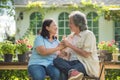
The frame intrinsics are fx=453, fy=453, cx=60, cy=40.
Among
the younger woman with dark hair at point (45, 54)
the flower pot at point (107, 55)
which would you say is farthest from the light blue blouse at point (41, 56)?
the flower pot at point (107, 55)

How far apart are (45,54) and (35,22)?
9755 millimetres

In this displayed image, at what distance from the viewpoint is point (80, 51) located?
17.3 feet

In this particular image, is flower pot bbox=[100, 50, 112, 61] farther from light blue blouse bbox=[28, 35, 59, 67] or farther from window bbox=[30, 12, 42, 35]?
window bbox=[30, 12, 42, 35]

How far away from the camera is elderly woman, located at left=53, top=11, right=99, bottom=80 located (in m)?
5.28

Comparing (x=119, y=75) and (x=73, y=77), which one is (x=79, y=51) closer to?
(x=73, y=77)

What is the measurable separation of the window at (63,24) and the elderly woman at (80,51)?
31.7 feet

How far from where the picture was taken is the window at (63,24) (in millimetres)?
15117

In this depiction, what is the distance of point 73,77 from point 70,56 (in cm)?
39

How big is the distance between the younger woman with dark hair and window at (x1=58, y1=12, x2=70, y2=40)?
9.26 m

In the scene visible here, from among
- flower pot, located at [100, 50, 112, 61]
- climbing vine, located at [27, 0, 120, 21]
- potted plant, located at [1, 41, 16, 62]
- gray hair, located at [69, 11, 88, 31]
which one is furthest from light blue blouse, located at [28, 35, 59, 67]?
climbing vine, located at [27, 0, 120, 21]

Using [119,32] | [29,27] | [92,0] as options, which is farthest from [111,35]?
[29,27]

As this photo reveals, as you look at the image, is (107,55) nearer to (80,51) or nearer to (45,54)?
(45,54)

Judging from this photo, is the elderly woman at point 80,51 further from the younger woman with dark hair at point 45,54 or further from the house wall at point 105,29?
the house wall at point 105,29

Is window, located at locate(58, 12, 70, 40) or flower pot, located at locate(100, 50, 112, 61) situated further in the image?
window, located at locate(58, 12, 70, 40)
